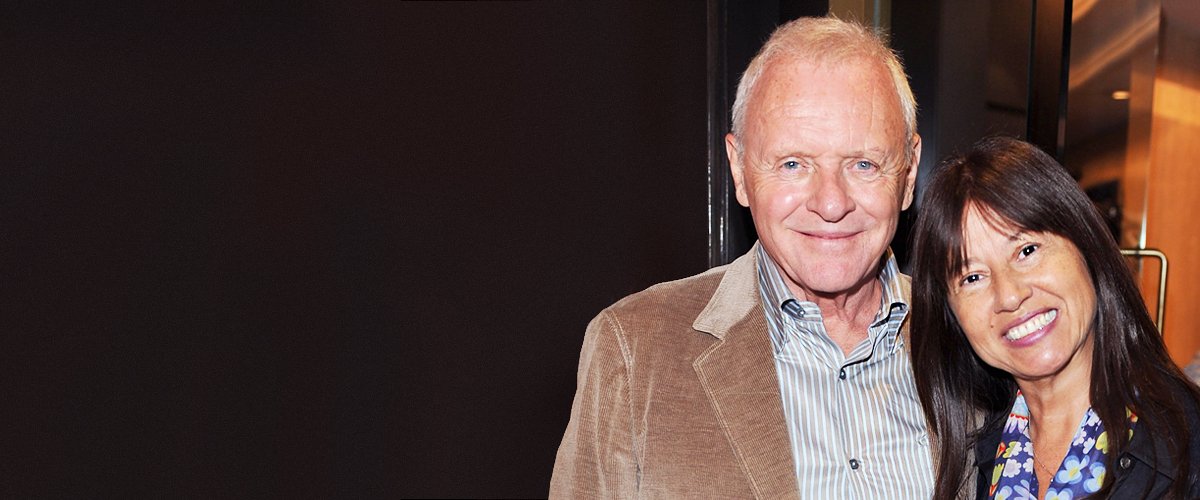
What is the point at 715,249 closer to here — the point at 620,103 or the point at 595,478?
the point at 620,103

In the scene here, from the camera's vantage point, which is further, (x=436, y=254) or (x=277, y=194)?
(x=436, y=254)

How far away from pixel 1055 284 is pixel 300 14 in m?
1.25

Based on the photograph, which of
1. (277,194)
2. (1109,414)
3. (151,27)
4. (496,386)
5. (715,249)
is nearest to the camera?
(151,27)

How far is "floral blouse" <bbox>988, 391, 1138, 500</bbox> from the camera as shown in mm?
1556

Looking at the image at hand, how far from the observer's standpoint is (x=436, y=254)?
5.82 ft

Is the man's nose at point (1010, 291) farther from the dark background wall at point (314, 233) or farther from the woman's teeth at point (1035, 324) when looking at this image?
the dark background wall at point (314, 233)

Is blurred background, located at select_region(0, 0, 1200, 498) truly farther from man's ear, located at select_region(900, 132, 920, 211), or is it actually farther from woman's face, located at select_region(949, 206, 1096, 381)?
woman's face, located at select_region(949, 206, 1096, 381)

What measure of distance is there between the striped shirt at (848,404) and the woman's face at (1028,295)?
23cm

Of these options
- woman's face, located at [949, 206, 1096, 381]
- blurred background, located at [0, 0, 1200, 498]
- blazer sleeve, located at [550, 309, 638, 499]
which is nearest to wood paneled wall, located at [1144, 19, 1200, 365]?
blurred background, located at [0, 0, 1200, 498]

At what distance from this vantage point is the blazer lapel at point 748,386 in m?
1.65

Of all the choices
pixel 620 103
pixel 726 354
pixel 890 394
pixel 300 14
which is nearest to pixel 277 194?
pixel 300 14

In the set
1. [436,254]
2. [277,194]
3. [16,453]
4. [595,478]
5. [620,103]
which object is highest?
[620,103]

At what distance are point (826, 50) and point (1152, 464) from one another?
844mm

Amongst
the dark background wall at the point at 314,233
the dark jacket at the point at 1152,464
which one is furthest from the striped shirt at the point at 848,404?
the dark background wall at the point at 314,233
